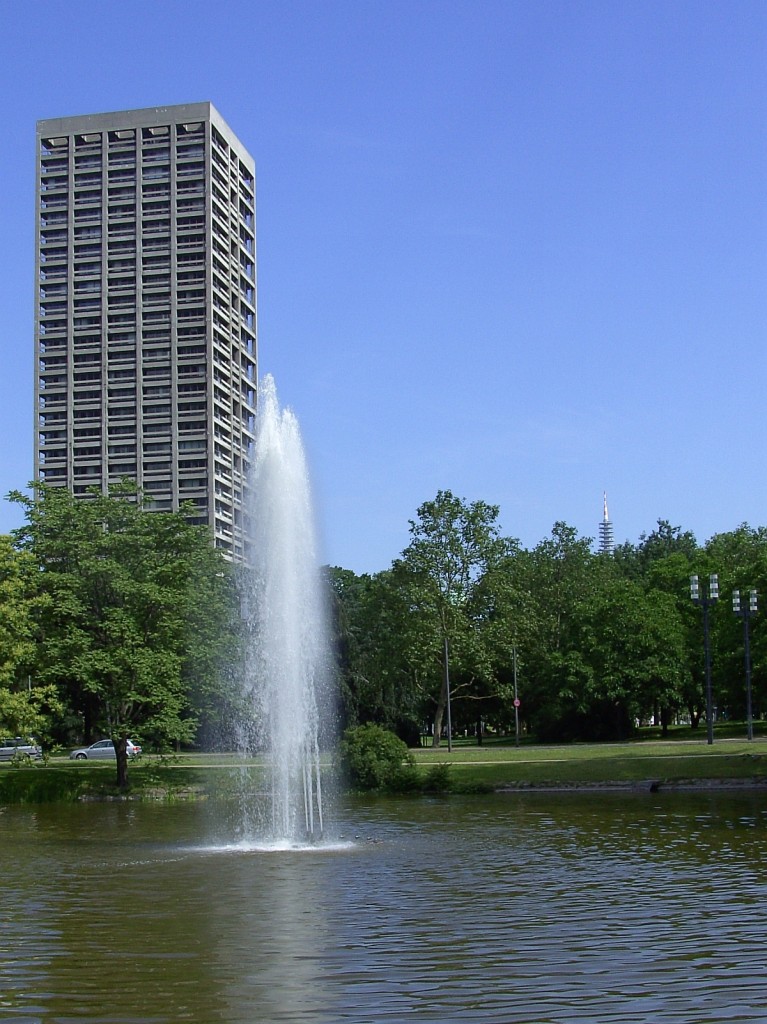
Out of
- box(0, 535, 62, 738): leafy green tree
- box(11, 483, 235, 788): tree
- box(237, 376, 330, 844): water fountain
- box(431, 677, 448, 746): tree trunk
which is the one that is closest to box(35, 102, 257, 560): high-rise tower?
box(431, 677, 448, 746): tree trunk

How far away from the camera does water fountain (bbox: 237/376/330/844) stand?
28953 millimetres

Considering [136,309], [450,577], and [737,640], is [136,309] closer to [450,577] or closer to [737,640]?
[450,577]

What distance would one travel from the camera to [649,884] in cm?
1922

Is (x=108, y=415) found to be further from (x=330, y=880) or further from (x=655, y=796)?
(x=330, y=880)

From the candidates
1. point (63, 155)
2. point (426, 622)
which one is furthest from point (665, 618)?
point (63, 155)

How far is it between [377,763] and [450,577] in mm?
35949

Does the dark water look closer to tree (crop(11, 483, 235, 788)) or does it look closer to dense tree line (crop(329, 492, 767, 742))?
tree (crop(11, 483, 235, 788))

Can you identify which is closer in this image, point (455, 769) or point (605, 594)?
point (455, 769)

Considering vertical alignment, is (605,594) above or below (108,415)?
below

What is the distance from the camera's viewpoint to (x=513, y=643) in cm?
8156

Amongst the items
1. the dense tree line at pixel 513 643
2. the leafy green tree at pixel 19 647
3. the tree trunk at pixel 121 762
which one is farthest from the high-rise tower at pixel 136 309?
the leafy green tree at pixel 19 647

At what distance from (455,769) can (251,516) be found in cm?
2349

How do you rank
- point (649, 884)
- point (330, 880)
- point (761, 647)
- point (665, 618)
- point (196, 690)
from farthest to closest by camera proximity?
1. point (665, 618)
2. point (761, 647)
3. point (196, 690)
4. point (330, 880)
5. point (649, 884)

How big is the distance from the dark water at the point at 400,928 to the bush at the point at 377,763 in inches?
694
